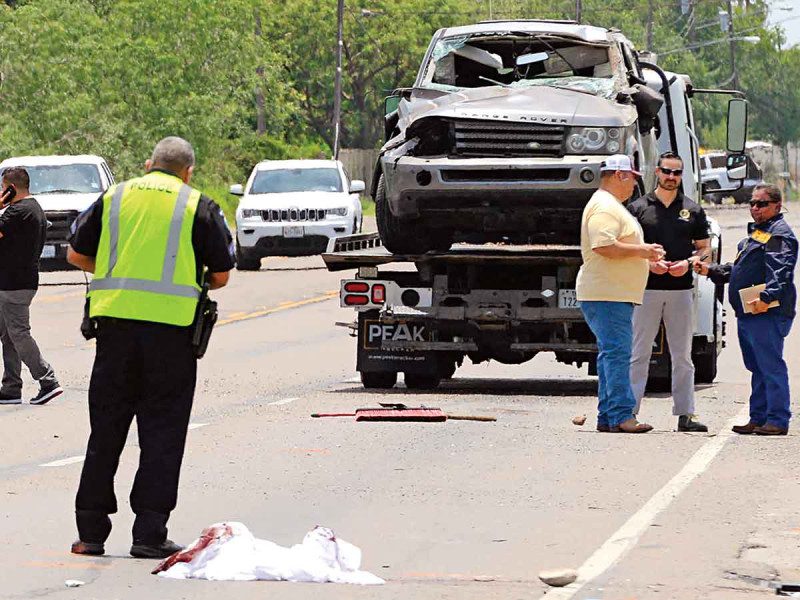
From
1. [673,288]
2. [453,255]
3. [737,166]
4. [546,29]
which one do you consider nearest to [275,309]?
[737,166]

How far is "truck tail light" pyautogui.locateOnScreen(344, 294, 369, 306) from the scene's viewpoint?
16.9 metres

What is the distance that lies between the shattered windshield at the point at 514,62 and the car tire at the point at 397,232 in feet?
3.41

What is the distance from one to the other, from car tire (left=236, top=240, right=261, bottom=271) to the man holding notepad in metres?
19.9

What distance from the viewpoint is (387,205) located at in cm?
1728

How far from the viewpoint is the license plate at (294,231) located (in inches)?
1300

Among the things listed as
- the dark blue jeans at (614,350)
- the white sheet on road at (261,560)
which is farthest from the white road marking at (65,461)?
the white sheet on road at (261,560)

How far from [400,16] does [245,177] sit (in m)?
13.5

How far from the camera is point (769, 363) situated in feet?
A: 46.0

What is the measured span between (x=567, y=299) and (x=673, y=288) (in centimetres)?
226

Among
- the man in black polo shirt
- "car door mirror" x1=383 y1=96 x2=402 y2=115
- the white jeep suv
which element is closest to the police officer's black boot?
the man in black polo shirt

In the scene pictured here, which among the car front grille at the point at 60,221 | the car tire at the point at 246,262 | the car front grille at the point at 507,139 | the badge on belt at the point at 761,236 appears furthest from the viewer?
the car tire at the point at 246,262

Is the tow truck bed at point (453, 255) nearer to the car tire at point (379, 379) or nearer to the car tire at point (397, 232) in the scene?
the car tire at point (397, 232)

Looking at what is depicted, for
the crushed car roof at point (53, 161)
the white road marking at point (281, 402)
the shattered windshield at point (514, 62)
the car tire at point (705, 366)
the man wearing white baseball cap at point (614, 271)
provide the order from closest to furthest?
the man wearing white baseball cap at point (614, 271), the white road marking at point (281, 402), the shattered windshield at point (514, 62), the car tire at point (705, 366), the crushed car roof at point (53, 161)

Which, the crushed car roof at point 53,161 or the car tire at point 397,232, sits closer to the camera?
the car tire at point 397,232
